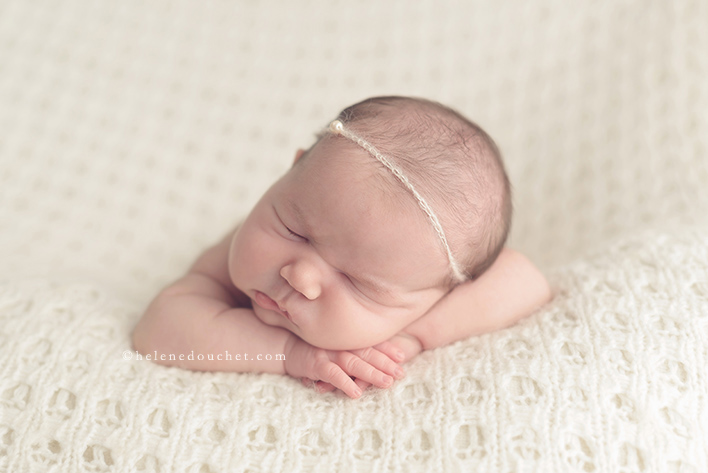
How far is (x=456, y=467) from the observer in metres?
0.83

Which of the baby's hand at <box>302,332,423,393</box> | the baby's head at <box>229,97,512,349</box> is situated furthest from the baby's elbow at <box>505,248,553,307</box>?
the baby's hand at <box>302,332,423,393</box>

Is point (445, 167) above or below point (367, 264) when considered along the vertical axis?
above

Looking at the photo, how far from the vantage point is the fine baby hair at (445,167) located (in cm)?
101

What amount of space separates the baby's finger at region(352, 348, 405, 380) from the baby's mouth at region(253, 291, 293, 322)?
0.51 feet

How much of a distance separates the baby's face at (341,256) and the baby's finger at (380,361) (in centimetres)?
2

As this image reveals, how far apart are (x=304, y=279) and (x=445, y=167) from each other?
12.8 inches

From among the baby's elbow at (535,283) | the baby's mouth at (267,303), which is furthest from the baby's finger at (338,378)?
the baby's elbow at (535,283)

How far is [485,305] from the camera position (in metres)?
1.16

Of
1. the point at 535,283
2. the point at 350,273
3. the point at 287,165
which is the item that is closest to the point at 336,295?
the point at 350,273

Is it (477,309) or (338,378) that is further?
(477,309)

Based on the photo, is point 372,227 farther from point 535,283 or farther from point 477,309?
point 535,283

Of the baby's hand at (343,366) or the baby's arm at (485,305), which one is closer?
the baby's hand at (343,366)

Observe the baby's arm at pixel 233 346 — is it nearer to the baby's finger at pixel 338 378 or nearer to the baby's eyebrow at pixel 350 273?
the baby's finger at pixel 338 378

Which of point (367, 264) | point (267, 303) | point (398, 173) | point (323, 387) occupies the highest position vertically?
point (398, 173)
